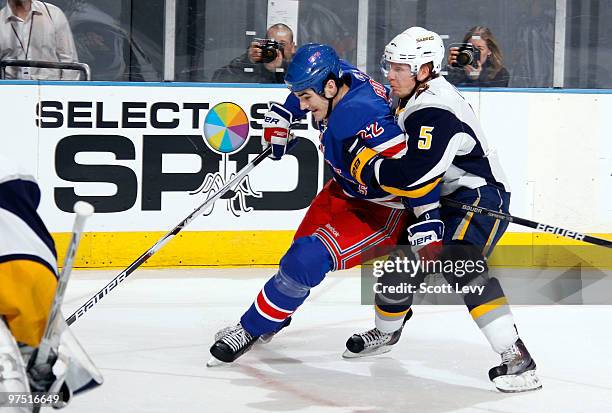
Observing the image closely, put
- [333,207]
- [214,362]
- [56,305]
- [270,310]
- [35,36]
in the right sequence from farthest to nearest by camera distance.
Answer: [35,36], [333,207], [214,362], [270,310], [56,305]

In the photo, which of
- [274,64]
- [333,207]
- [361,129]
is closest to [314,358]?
[333,207]

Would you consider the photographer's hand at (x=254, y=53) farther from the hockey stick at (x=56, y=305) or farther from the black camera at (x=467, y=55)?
the hockey stick at (x=56, y=305)

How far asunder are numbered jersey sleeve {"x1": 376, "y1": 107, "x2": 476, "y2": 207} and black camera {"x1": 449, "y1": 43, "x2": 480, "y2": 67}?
2.68 meters

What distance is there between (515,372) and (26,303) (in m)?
1.77

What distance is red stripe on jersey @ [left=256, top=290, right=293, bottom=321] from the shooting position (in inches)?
138

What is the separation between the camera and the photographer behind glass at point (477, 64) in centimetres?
595

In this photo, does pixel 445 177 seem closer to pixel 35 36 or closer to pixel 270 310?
pixel 270 310

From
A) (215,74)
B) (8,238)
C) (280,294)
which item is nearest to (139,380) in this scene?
(280,294)

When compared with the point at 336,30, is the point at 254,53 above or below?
below

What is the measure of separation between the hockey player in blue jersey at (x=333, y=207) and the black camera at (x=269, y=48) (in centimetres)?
206

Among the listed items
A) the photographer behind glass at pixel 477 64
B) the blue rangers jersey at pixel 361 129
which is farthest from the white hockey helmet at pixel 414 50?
the photographer behind glass at pixel 477 64

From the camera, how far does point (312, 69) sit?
342cm

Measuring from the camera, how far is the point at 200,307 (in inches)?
184

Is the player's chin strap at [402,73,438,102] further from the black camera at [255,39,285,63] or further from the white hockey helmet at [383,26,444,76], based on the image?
the black camera at [255,39,285,63]
